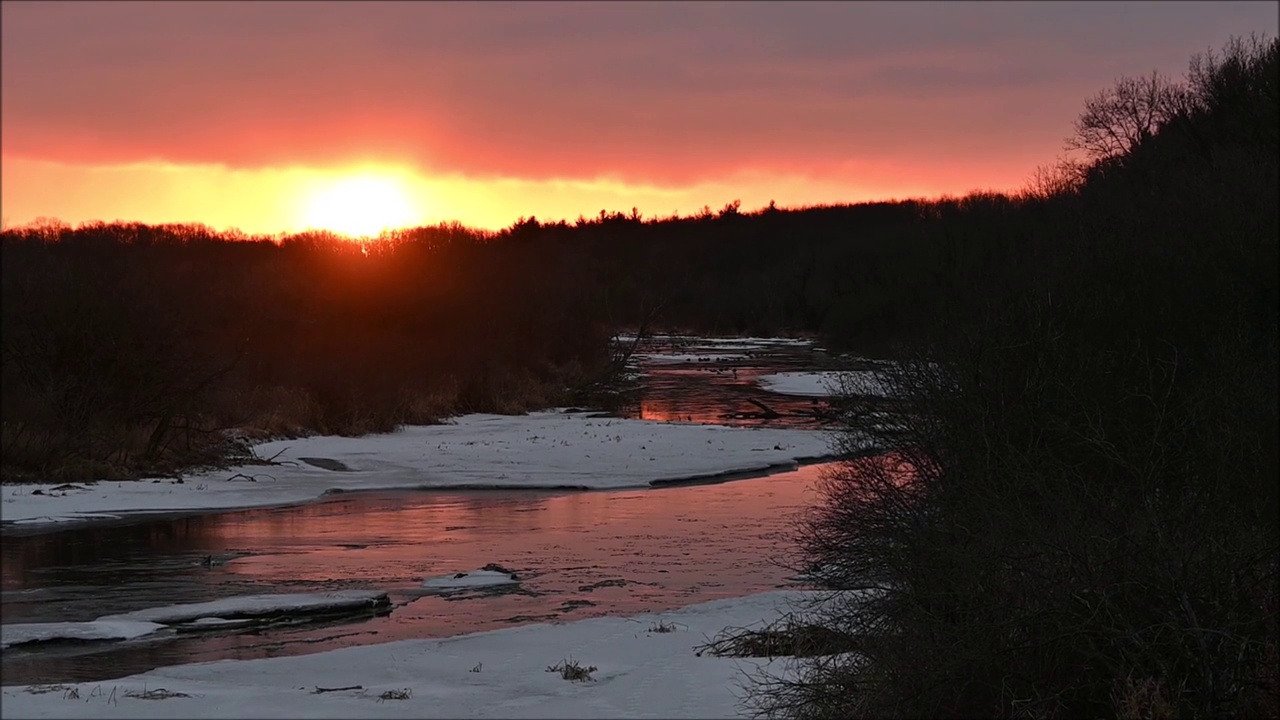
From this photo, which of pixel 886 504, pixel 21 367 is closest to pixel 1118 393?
pixel 886 504

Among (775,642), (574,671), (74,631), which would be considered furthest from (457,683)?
(74,631)

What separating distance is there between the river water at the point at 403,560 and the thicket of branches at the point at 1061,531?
3.00 meters

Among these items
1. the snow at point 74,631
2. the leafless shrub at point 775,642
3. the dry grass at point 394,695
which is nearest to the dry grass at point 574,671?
the leafless shrub at point 775,642

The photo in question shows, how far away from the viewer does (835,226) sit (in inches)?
7003

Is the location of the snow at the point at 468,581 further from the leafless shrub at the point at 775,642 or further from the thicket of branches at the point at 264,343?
the thicket of branches at the point at 264,343

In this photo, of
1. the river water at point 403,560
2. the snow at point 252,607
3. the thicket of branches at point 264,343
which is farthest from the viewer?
the thicket of branches at point 264,343

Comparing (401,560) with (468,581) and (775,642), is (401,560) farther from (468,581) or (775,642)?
(775,642)

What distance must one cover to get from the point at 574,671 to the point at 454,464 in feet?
69.1

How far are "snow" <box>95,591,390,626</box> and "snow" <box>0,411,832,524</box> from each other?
8.91 m

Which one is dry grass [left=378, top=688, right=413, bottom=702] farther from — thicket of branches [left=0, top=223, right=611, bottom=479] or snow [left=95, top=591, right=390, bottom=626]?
thicket of branches [left=0, top=223, right=611, bottom=479]

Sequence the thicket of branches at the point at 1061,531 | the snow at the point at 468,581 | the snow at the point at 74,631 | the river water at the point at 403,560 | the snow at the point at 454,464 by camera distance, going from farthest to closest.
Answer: the snow at the point at 454,464 → the snow at the point at 468,581 → the river water at the point at 403,560 → the snow at the point at 74,631 → the thicket of branches at the point at 1061,531

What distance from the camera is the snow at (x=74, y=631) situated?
46.9ft

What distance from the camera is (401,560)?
1988 cm

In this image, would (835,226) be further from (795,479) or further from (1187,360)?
(1187,360)
